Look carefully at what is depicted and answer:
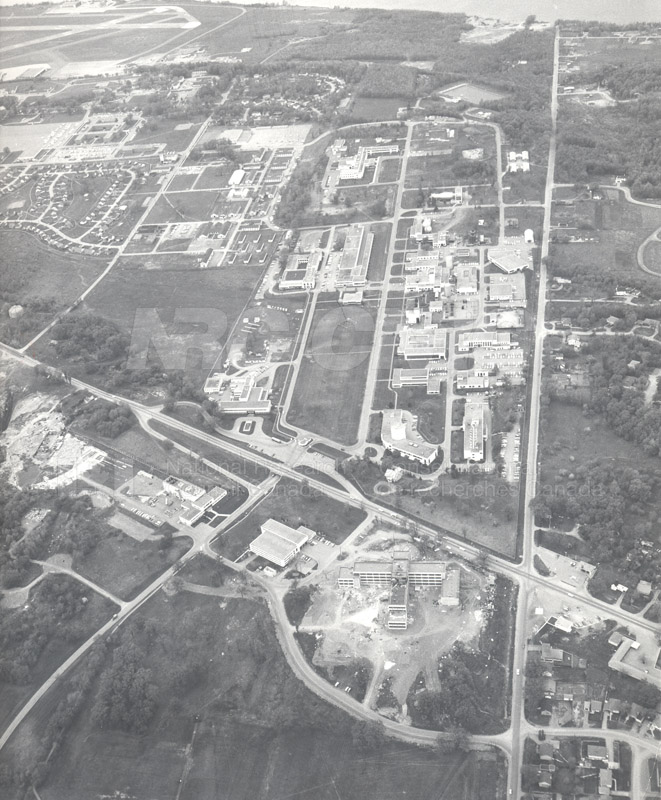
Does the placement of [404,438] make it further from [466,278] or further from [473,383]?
[466,278]

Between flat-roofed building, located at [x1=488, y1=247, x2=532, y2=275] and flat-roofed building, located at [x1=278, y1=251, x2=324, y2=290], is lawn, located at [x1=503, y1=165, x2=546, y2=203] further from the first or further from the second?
flat-roofed building, located at [x1=278, y1=251, x2=324, y2=290]

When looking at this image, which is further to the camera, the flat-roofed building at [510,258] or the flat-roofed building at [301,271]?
the flat-roofed building at [301,271]

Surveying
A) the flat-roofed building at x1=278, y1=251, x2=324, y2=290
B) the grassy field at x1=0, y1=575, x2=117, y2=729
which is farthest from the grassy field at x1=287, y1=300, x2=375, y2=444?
the grassy field at x1=0, y1=575, x2=117, y2=729

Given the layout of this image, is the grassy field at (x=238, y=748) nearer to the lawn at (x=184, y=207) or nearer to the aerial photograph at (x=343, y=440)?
the aerial photograph at (x=343, y=440)

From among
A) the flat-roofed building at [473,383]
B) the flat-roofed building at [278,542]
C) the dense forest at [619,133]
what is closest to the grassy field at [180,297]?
the flat-roofed building at [473,383]

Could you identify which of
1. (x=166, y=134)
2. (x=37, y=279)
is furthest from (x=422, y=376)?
(x=166, y=134)

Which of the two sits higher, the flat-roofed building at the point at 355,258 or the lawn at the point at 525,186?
the lawn at the point at 525,186
